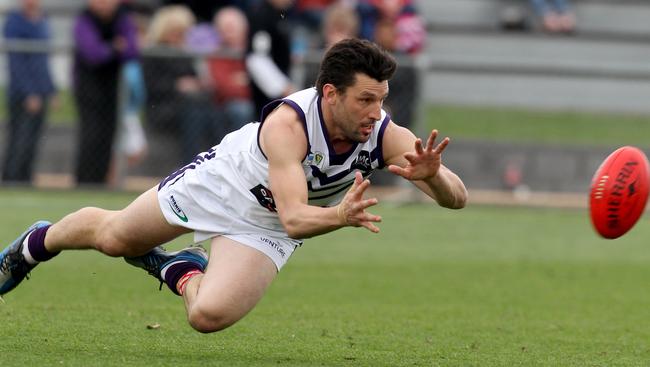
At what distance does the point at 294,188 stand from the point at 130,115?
351 inches

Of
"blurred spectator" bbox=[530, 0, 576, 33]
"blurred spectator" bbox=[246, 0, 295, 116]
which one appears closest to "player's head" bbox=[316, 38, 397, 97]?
"blurred spectator" bbox=[246, 0, 295, 116]

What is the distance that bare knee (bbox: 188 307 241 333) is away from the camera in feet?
21.2

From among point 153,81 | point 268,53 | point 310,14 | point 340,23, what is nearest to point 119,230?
point 268,53

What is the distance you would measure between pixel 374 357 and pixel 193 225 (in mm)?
1210

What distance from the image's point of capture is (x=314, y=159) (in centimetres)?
653

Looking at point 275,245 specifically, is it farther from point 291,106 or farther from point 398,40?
point 398,40

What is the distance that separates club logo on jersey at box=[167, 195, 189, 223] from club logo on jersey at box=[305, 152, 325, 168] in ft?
2.71

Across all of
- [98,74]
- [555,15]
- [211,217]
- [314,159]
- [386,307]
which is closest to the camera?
[314,159]

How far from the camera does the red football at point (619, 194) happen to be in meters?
6.75

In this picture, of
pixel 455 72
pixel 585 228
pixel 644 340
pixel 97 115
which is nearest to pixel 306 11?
pixel 455 72

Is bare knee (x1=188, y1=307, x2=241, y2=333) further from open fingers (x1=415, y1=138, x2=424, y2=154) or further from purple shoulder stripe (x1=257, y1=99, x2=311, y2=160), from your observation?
open fingers (x1=415, y1=138, x2=424, y2=154)

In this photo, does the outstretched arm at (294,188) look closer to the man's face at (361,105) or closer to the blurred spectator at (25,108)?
the man's face at (361,105)

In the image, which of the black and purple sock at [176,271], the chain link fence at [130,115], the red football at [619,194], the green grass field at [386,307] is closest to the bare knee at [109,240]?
the black and purple sock at [176,271]

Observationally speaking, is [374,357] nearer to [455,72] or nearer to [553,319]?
[553,319]
